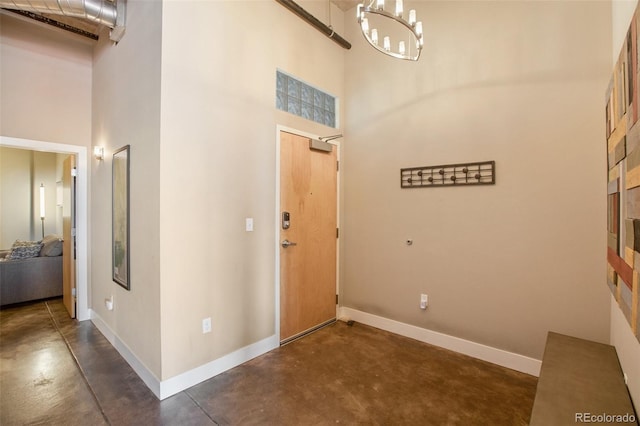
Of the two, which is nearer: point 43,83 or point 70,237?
point 43,83

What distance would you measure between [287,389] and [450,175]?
2.38 m

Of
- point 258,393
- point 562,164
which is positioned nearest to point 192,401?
point 258,393

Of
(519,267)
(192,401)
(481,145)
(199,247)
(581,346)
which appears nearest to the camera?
(581,346)

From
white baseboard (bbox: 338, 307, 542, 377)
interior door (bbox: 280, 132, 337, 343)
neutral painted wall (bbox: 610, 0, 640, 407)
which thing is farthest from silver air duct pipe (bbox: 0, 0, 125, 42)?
white baseboard (bbox: 338, 307, 542, 377)

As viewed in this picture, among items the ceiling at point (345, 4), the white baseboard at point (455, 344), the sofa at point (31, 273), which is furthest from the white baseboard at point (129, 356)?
the ceiling at point (345, 4)

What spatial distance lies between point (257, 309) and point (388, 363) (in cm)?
129

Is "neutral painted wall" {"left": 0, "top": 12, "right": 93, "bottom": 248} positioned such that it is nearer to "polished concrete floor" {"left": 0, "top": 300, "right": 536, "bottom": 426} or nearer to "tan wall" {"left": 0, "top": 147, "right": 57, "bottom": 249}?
"polished concrete floor" {"left": 0, "top": 300, "right": 536, "bottom": 426}

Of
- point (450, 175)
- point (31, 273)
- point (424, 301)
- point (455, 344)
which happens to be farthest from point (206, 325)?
point (31, 273)

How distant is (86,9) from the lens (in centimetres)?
243

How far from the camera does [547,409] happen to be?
1.32 meters

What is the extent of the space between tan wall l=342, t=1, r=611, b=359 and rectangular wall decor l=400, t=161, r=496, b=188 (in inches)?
2.6

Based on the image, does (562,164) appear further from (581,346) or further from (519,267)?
(581,346)

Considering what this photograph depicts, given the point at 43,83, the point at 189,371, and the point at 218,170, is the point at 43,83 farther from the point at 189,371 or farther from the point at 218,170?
the point at 189,371

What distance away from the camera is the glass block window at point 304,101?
3082 mm
